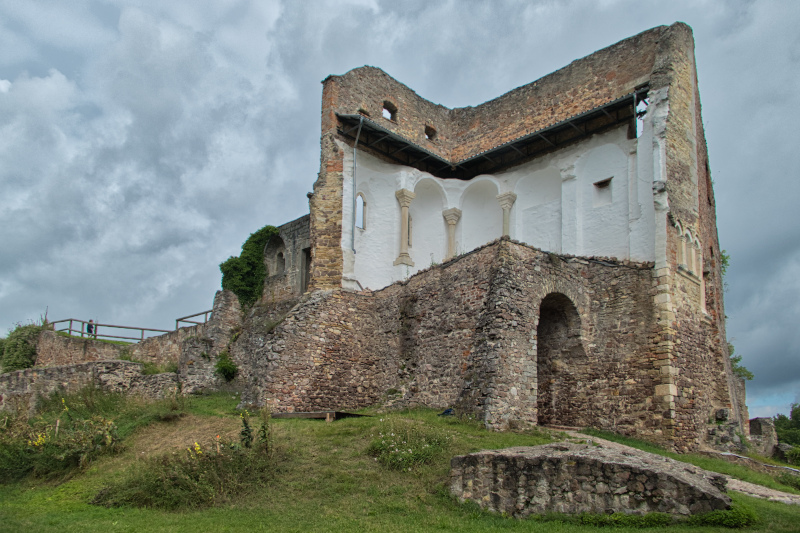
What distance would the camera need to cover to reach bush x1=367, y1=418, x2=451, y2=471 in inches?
432

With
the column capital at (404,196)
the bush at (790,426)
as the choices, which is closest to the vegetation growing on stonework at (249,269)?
the column capital at (404,196)

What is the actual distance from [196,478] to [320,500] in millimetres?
2245

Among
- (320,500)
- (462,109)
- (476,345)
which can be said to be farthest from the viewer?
(462,109)

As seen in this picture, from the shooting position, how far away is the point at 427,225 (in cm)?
2309

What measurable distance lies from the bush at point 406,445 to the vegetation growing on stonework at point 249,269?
14551mm

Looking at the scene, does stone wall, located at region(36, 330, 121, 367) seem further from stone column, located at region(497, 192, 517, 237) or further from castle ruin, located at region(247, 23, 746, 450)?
stone column, located at region(497, 192, 517, 237)

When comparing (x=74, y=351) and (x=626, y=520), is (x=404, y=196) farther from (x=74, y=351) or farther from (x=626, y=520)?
(x=74, y=351)

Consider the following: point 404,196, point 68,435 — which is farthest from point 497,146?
point 68,435

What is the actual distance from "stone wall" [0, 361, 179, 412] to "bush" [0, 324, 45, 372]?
25.5ft

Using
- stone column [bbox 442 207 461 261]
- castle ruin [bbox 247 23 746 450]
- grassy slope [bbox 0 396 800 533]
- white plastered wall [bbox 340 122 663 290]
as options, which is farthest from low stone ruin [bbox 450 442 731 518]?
stone column [bbox 442 207 461 261]

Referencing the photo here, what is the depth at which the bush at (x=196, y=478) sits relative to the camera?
10031 millimetres

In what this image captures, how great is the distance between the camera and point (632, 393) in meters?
15.2

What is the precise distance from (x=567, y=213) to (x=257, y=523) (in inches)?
549

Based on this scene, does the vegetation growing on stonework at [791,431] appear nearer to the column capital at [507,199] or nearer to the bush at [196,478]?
the column capital at [507,199]
